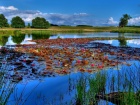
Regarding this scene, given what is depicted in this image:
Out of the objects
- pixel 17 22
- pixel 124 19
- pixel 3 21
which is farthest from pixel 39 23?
pixel 124 19

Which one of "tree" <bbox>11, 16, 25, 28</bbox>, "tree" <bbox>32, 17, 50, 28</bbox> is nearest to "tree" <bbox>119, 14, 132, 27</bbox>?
"tree" <bbox>32, 17, 50, 28</bbox>

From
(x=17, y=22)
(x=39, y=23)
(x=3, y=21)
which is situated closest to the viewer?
(x=3, y=21)

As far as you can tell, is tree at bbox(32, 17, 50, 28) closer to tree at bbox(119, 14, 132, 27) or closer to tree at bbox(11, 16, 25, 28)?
tree at bbox(11, 16, 25, 28)

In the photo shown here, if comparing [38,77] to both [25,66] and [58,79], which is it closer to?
[58,79]

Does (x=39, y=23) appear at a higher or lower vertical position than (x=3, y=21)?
lower

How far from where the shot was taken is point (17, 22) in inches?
5271

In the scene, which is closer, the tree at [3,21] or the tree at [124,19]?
the tree at [3,21]

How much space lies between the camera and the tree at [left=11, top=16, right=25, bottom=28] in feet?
438

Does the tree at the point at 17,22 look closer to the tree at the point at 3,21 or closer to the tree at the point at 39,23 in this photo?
the tree at the point at 39,23

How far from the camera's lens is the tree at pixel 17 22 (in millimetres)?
133625

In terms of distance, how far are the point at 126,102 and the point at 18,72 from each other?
30.7ft

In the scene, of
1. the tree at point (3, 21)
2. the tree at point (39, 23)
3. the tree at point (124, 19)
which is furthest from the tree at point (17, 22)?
the tree at point (124, 19)

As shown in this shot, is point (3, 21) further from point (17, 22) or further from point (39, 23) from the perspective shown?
point (39, 23)

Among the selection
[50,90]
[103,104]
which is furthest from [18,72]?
[103,104]
